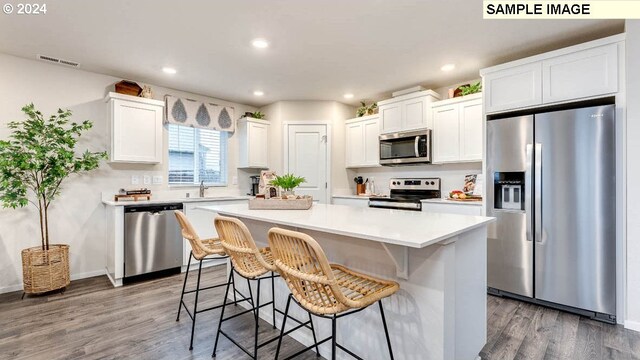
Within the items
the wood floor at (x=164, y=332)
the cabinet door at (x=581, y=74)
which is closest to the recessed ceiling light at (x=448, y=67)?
the cabinet door at (x=581, y=74)

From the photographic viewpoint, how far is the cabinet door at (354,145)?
4.86 metres

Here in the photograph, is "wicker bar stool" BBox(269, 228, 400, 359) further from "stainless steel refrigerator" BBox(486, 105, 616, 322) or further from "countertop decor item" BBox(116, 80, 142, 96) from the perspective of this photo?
"countertop decor item" BBox(116, 80, 142, 96)

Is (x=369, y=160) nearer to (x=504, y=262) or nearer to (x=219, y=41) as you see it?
(x=504, y=262)

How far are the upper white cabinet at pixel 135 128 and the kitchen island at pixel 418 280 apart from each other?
264cm

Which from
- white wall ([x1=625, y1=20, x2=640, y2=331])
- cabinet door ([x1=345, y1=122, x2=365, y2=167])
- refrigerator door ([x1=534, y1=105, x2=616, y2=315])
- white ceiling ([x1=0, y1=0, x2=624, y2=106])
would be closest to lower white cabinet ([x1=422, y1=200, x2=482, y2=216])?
refrigerator door ([x1=534, y1=105, x2=616, y2=315])

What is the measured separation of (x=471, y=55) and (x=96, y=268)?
4945mm

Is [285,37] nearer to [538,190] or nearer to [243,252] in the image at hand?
[243,252]

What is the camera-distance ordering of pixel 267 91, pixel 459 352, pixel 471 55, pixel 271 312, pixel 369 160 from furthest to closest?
pixel 369 160 → pixel 267 91 → pixel 471 55 → pixel 271 312 → pixel 459 352

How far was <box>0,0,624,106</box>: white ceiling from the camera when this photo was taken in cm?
233

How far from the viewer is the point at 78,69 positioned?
11.7ft

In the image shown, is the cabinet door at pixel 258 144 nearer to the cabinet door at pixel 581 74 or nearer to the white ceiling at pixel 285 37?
the white ceiling at pixel 285 37

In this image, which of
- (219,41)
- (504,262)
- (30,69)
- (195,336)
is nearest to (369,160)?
(504,262)

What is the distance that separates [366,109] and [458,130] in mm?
1570

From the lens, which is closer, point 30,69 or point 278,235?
point 278,235
